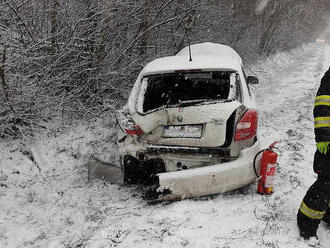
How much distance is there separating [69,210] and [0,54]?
2591 millimetres

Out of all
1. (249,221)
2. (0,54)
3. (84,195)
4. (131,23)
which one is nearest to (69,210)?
(84,195)

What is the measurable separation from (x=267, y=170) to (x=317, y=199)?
82cm

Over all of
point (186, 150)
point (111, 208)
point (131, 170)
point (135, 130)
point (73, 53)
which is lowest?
point (111, 208)

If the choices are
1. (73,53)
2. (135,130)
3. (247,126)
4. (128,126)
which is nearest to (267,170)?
(247,126)

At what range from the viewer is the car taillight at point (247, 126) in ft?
12.6

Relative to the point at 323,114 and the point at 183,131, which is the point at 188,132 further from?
the point at 323,114

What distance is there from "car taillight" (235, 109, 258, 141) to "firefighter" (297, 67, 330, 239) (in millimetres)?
900

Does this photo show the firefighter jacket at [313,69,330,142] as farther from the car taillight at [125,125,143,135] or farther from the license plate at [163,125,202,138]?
the car taillight at [125,125,143,135]

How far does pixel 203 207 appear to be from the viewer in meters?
3.89

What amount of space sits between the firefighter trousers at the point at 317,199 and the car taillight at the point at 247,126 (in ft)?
3.03

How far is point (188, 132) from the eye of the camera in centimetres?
384

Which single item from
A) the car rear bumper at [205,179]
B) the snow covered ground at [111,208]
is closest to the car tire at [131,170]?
the snow covered ground at [111,208]

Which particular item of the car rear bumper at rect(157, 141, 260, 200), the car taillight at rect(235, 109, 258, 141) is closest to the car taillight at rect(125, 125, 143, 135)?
the car rear bumper at rect(157, 141, 260, 200)

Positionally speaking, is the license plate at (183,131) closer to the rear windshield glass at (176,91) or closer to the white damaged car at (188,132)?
the white damaged car at (188,132)
